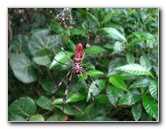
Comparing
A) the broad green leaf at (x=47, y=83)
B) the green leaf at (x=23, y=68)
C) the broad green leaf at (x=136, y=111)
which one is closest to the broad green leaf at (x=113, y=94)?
the broad green leaf at (x=136, y=111)

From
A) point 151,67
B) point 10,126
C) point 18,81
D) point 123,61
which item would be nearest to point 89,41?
point 123,61

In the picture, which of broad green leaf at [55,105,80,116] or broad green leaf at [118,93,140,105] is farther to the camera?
broad green leaf at [55,105,80,116]

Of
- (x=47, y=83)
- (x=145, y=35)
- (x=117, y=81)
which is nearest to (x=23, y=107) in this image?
(x=47, y=83)

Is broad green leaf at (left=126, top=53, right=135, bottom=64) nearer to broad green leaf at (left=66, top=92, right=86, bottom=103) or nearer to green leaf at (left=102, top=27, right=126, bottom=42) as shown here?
green leaf at (left=102, top=27, right=126, bottom=42)

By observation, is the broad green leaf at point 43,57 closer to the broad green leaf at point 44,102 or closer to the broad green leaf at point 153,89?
the broad green leaf at point 44,102

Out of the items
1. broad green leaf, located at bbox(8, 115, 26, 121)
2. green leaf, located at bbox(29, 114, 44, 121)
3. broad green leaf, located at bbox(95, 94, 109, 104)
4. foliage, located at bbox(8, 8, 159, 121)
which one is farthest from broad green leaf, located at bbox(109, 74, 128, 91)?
broad green leaf, located at bbox(8, 115, 26, 121)

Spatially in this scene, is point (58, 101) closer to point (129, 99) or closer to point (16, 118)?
point (16, 118)
